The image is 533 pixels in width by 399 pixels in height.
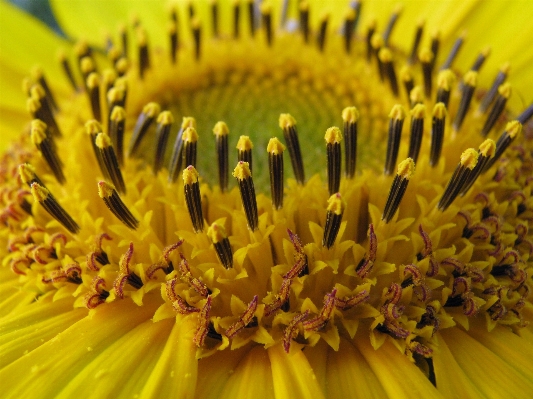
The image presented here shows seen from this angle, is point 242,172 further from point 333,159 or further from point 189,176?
point 333,159

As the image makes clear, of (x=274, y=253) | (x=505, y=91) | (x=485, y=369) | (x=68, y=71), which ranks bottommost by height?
(x=485, y=369)

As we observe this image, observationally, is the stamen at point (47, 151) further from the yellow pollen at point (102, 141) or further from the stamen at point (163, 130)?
the stamen at point (163, 130)

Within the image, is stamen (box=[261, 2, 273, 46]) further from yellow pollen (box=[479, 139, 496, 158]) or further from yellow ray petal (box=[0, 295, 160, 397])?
yellow ray petal (box=[0, 295, 160, 397])

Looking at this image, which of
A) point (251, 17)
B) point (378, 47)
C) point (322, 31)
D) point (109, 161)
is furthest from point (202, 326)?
point (251, 17)

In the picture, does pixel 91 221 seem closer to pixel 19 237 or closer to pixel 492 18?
pixel 19 237

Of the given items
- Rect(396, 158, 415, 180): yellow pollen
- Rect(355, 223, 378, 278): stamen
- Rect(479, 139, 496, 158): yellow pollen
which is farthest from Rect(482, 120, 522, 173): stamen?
Rect(355, 223, 378, 278): stamen

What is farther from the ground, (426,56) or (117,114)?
(426,56)
